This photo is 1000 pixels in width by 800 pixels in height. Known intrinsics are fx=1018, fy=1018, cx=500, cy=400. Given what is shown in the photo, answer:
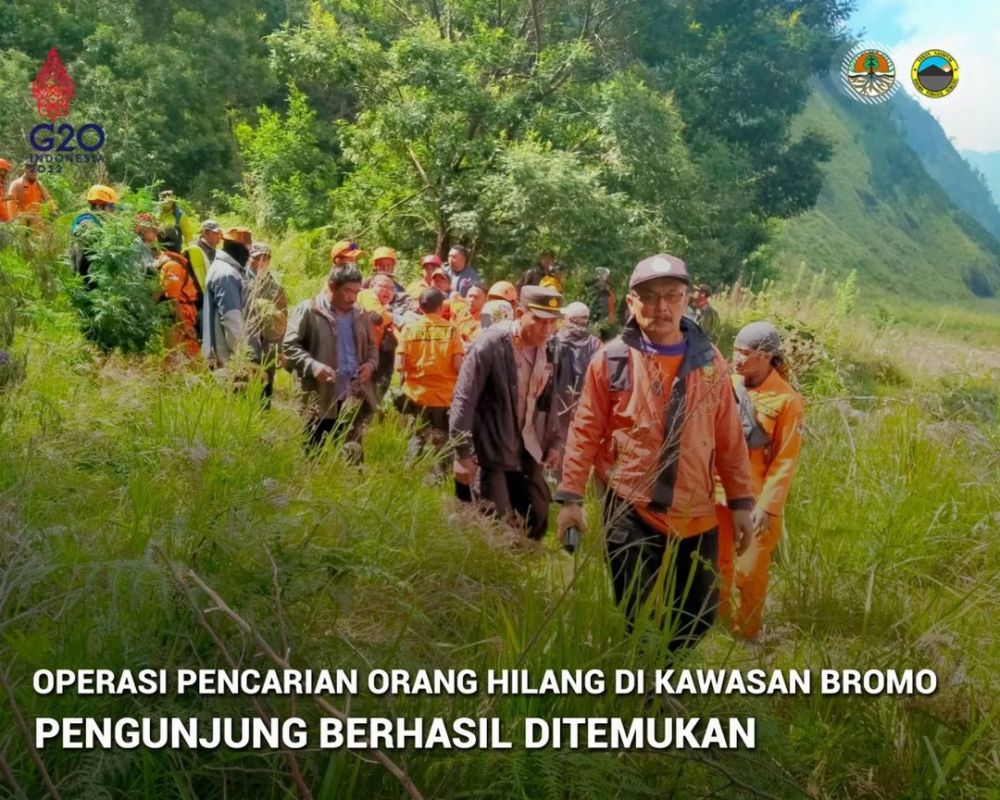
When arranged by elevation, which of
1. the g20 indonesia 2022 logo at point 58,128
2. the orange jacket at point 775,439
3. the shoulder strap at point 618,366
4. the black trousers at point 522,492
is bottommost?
the black trousers at point 522,492

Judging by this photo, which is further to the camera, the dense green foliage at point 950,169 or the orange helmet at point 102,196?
the dense green foliage at point 950,169

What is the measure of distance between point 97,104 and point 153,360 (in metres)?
17.8

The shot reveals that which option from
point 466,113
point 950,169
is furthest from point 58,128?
point 950,169

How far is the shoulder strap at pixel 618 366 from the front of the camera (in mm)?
3709

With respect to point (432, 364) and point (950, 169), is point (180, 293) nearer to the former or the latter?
point (432, 364)

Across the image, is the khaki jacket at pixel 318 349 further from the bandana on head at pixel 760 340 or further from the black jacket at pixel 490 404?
the bandana on head at pixel 760 340

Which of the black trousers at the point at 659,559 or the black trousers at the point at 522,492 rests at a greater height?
the black trousers at the point at 659,559

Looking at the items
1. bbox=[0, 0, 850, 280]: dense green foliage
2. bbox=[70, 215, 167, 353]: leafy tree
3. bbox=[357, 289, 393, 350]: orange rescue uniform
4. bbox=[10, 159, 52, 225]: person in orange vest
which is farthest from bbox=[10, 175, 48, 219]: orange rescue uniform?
bbox=[0, 0, 850, 280]: dense green foliage

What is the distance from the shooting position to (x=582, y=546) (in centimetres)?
337

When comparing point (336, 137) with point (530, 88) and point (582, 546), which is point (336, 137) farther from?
point (582, 546)

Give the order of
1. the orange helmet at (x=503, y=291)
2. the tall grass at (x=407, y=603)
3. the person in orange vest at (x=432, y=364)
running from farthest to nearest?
the orange helmet at (x=503, y=291)
the person in orange vest at (x=432, y=364)
the tall grass at (x=407, y=603)

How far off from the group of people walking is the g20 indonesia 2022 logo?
31.0 feet

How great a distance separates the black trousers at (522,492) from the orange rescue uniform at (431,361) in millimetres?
1609

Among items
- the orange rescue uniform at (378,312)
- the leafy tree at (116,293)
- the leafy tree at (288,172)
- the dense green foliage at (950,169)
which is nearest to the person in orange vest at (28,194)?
the leafy tree at (116,293)
